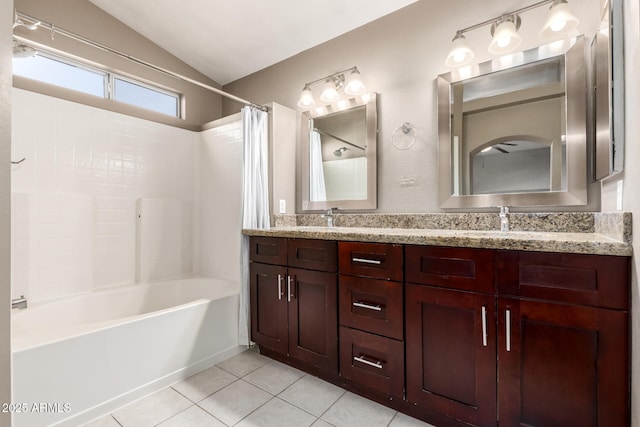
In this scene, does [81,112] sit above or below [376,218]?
above

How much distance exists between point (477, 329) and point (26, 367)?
2042mm

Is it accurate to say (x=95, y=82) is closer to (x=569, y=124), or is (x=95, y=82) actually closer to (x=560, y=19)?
(x=560, y=19)

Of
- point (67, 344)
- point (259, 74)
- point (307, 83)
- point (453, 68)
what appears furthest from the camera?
point (259, 74)

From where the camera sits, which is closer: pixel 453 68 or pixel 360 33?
pixel 453 68

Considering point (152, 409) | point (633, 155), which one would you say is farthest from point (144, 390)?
point (633, 155)

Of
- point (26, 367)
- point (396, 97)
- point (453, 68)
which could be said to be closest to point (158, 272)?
point (26, 367)

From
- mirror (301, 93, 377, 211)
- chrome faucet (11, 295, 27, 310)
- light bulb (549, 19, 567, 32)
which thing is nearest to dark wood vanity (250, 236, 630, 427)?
mirror (301, 93, 377, 211)

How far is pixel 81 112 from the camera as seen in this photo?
230 centimetres

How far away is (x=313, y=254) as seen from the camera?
1838 millimetres

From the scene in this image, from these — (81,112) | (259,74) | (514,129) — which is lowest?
(514,129)

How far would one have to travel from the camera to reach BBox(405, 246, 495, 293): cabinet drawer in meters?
1.26

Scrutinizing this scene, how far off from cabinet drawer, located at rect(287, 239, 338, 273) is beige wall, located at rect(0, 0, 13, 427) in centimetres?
130

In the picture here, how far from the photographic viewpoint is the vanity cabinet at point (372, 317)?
4.90 feet

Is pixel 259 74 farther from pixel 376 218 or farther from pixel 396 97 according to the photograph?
pixel 376 218
